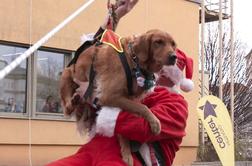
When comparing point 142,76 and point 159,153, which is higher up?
point 142,76

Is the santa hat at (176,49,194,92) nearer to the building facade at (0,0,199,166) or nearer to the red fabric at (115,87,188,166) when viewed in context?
the red fabric at (115,87,188,166)

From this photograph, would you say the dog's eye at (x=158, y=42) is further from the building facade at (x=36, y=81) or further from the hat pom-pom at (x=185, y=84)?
the building facade at (x=36, y=81)

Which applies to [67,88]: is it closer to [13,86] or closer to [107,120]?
[107,120]

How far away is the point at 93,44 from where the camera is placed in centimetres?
329

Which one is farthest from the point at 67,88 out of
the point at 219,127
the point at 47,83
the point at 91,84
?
the point at 47,83

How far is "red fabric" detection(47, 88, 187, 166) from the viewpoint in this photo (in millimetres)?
3055

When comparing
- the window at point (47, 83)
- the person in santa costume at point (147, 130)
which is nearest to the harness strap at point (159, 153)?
the person in santa costume at point (147, 130)

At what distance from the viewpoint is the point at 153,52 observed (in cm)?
301

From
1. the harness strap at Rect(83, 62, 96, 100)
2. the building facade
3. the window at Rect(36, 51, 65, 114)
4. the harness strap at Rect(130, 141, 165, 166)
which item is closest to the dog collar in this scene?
the harness strap at Rect(83, 62, 96, 100)

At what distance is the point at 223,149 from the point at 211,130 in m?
0.44

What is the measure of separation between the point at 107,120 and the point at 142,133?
19 centimetres

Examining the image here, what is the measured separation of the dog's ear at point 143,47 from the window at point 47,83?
9.03m

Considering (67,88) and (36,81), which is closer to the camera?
(67,88)

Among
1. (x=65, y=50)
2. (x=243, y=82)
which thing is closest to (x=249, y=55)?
Answer: (x=243, y=82)
